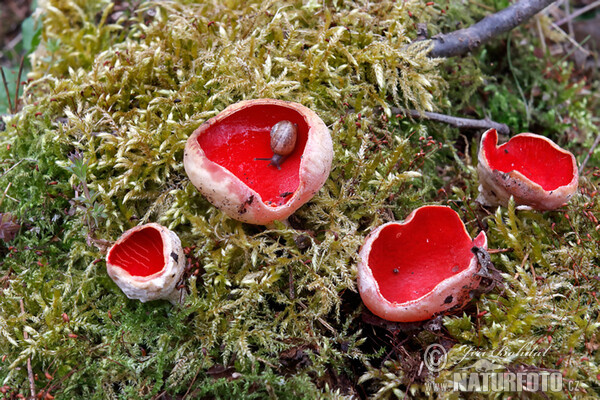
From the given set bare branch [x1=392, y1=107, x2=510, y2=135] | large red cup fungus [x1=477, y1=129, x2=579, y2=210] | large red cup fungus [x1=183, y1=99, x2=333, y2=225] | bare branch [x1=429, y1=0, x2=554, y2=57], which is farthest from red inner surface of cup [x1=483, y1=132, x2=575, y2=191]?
large red cup fungus [x1=183, y1=99, x2=333, y2=225]

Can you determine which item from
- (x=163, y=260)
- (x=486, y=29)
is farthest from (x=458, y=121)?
(x=163, y=260)

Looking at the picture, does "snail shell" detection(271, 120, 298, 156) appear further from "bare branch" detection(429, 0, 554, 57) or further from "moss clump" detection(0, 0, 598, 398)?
"bare branch" detection(429, 0, 554, 57)

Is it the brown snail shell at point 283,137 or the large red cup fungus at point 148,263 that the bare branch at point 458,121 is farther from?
the large red cup fungus at point 148,263

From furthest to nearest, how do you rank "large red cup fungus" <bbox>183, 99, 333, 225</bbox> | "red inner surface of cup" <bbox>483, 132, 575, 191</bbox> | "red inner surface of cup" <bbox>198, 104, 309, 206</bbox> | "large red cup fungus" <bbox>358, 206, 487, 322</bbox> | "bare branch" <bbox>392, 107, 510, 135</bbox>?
"bare branch" <bbox>392, 107, 510, 135</bbox>, "red inner surface of cup" <bbox>483, 132, 575, 191</bbox>, "red inner surface of cup" <bbox>198, 104, 309, 206</bbox>, "large red cup fungus" <bbox>358, 206, 487, 322</bbox>, "large red cup fungus" <bbox>183, 99, 333, 225</bbox>

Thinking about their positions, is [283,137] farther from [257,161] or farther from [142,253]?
[142,253]

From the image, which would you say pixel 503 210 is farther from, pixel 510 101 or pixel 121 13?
pixel 121 13

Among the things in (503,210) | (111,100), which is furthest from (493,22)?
(111,100)

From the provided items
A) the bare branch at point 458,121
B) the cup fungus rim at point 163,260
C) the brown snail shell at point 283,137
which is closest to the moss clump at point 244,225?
the bare branch at point 458,121
